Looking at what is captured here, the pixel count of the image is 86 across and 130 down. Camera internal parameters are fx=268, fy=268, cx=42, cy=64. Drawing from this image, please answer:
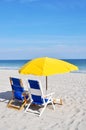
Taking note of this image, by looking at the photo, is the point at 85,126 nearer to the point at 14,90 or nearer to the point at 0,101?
the point at 14,90

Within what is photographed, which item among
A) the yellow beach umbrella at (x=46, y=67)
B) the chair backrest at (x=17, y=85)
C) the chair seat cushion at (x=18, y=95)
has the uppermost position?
the yellow beach umbrella at (x=46, y=67)

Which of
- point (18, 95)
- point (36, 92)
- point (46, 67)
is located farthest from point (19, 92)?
point (46, 67)

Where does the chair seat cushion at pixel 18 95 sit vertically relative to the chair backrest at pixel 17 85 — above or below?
below

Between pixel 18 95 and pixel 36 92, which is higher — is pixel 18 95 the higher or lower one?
the lower one

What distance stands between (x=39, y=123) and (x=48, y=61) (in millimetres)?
2068

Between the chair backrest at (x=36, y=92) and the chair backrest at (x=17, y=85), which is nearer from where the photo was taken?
the chair backrest at (x=36, y=92)

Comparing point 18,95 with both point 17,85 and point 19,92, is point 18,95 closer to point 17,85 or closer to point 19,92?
point 19,92

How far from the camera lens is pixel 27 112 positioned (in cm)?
743

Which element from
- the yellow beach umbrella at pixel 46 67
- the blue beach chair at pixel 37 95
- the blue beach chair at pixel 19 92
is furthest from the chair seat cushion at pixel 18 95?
the yellow beach umbrella at pixel 46 67

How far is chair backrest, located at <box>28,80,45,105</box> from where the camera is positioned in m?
7.21

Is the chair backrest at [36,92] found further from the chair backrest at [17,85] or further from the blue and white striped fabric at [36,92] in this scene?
the chair backrest at [17,85]

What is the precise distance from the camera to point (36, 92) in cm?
732

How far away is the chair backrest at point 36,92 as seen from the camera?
7207 mm

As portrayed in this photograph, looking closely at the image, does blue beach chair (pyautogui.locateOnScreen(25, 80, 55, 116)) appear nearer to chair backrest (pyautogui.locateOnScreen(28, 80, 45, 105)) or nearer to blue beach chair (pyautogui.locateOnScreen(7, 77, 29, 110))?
chair backrest (pyautogui.locateOnScreen(28, 80, 45, 105))
